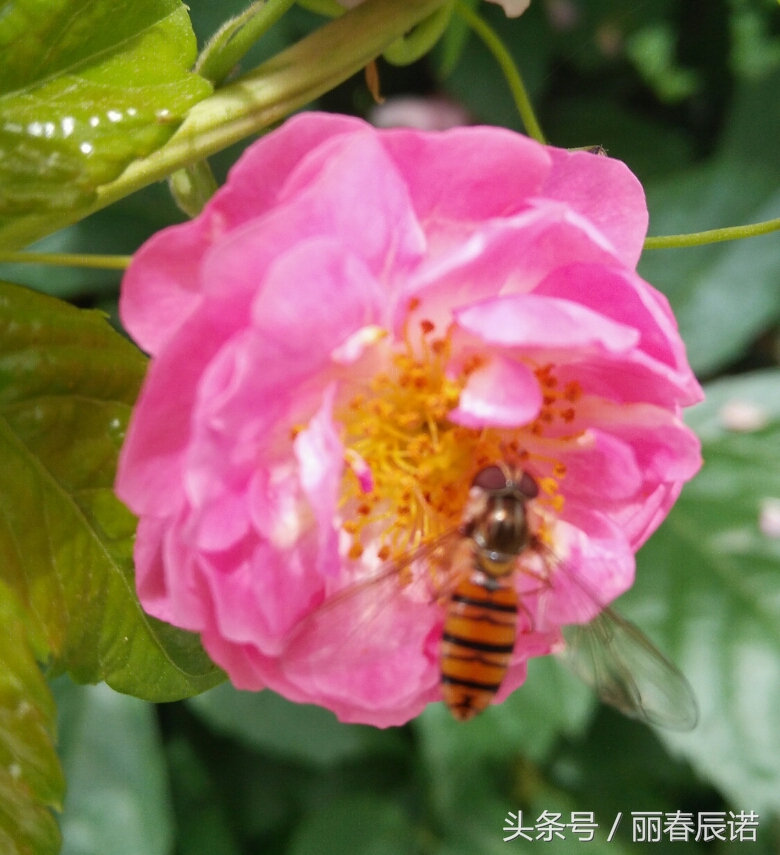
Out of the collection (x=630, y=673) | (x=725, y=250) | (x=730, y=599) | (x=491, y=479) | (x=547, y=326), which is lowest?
(x=730, y=599)

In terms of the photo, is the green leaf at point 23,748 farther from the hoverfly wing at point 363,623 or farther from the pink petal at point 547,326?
the pink petal at point 547,326

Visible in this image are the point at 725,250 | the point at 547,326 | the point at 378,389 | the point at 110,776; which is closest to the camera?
the point at 547,326

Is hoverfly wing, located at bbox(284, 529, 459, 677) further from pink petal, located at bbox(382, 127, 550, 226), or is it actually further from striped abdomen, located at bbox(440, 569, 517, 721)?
pink petal, located at bbox(382, 127, 550, 226)

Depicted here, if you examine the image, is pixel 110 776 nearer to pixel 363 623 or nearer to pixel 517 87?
pixel 363 623

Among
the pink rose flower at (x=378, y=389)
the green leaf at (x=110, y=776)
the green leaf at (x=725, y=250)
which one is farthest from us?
the green leaf at (x=725, y=250)

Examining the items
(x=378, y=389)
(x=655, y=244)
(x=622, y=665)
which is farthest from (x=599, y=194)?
(x=622, y=665)

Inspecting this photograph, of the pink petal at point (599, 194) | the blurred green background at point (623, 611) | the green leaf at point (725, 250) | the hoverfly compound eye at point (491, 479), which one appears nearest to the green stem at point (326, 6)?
the pink petal at point (599, 194)

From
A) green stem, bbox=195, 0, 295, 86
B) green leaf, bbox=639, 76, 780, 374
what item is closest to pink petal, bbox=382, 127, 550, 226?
green stem, bbox=195, 0, 295, 86

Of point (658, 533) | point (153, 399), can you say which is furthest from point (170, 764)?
point (153, 399)
